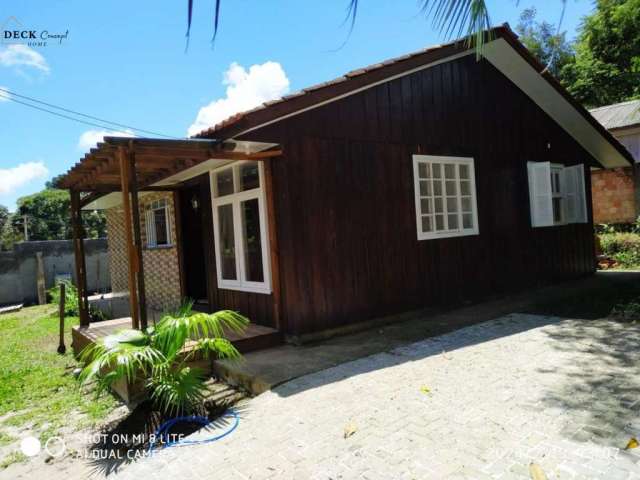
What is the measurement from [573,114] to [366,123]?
17.1ft

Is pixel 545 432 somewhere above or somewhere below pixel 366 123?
below

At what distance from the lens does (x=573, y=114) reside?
28.4ft

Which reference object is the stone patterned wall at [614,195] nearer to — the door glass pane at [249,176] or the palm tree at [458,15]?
the door glass pane at [249,176]

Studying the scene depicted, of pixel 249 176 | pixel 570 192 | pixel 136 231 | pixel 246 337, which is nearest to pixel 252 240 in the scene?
pixel 249 176

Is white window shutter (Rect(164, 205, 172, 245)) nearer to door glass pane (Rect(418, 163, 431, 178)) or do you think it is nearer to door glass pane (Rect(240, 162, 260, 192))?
door glass pane (Rect(240, 162, 260, 192))

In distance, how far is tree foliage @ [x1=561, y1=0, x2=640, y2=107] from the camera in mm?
17422

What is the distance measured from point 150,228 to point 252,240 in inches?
171

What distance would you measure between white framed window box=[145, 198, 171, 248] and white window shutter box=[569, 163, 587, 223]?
27.1 ft

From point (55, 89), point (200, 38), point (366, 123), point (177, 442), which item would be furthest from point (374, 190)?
point (55, 89)

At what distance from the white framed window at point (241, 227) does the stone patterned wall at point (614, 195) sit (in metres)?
13.5

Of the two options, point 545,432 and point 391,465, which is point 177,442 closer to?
point 391,465

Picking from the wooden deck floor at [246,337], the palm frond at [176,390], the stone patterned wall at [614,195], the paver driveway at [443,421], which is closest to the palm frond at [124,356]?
the palm frond at [176,390]

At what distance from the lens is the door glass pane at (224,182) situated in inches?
248

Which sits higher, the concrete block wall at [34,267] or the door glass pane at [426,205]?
the door glass pane at [426,205]
